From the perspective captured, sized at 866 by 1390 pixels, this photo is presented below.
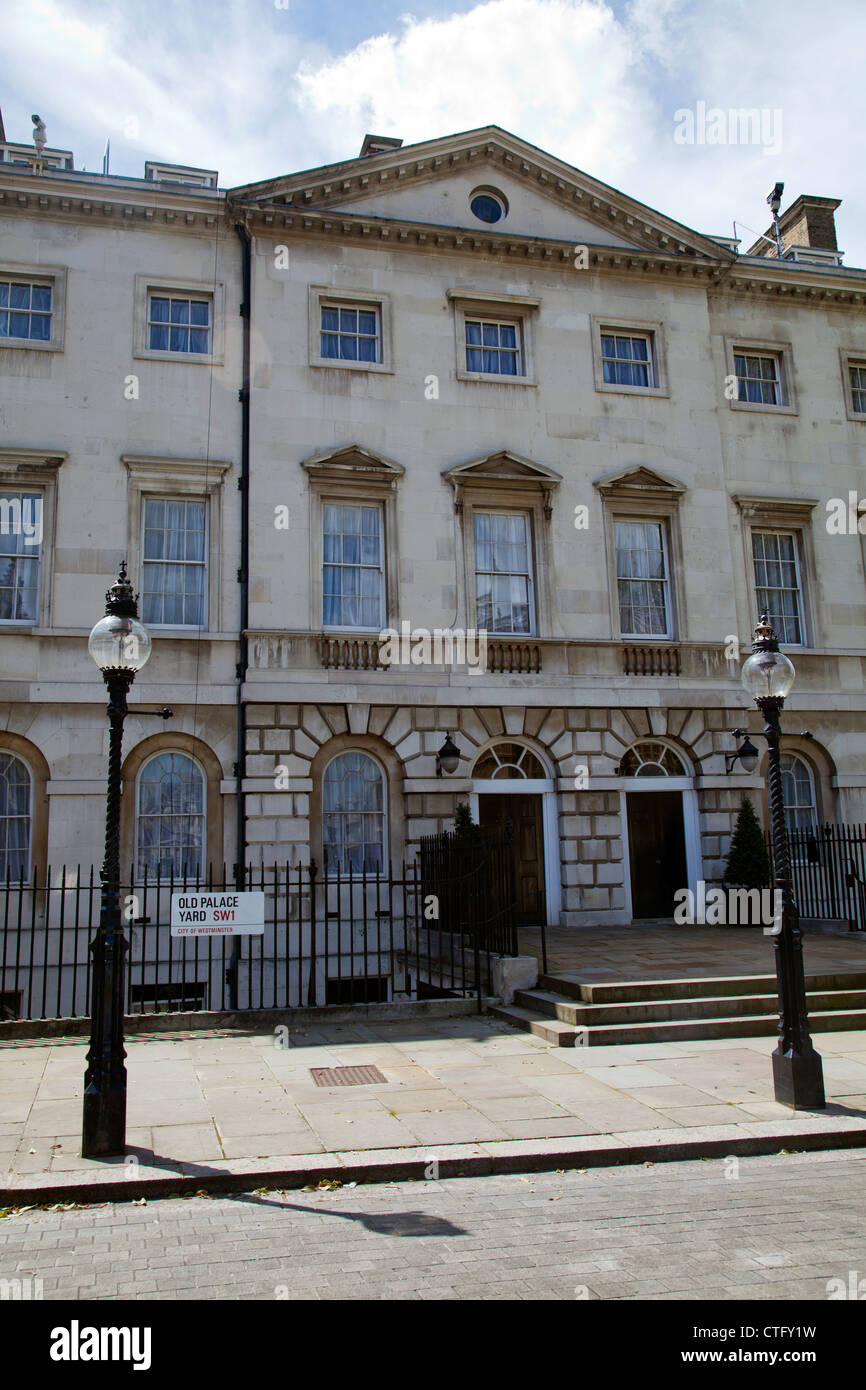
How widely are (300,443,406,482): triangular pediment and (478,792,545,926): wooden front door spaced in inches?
248

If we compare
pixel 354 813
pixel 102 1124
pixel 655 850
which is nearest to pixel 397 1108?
pixel 102 1124

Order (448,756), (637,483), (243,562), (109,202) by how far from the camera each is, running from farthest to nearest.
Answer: (637,483) < (109,202) < (243,562) < (448,756)

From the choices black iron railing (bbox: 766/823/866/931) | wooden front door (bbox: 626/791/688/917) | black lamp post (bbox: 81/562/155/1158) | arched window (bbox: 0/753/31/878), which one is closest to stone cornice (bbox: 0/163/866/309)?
arched window (bbox: 0/753/31/878)

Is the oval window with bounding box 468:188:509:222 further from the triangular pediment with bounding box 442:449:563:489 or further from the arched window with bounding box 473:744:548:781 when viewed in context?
the arched window with bounding box 473:744:548:781

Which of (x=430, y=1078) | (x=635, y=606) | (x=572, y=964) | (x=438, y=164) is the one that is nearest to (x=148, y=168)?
(x=438, y=164)

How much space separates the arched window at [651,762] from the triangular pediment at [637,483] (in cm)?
497

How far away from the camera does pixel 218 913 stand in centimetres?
1240

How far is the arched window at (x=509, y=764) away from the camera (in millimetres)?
20266

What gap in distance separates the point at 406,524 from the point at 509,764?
491 cm

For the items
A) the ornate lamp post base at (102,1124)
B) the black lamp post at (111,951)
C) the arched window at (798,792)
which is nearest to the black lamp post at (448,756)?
the arched window at (798,792)

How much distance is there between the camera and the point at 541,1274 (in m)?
5.73

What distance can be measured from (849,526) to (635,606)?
18.6ft

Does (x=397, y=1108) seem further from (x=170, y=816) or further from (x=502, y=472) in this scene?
(x=502, y=472)
